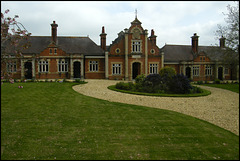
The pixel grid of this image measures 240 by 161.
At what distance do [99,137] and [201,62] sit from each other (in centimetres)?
3332

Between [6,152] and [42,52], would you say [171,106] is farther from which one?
[42,52]

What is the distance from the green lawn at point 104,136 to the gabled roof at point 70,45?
22.5 metres

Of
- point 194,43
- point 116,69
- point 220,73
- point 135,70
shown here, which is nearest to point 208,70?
point 220,73

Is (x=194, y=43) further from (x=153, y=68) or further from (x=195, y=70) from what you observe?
(x=153, y=68)

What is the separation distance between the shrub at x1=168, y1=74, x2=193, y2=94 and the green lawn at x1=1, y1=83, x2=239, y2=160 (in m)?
9.00

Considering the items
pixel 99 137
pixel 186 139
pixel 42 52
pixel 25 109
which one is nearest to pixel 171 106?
pixel 186 139

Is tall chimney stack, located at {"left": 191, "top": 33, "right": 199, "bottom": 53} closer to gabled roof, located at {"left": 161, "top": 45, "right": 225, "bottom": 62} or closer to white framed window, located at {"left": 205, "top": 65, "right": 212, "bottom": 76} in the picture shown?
gabled roof, located at {"left": 161, "top": 45, "right": 225, "bottom": 62}

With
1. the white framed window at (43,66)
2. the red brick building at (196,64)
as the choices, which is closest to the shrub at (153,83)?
the red brick building at (196,64)

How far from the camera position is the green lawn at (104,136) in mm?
5312

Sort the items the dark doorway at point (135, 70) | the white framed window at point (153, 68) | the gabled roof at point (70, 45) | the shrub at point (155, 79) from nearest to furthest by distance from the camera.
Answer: the shrub at point (155, 79), the gabled roof at point (70, 45), the white framed window at point (153, 68), the dark doorway at point (135, 70)

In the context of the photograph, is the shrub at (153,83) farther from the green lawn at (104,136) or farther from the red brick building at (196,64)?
the red brick building at (196,64)

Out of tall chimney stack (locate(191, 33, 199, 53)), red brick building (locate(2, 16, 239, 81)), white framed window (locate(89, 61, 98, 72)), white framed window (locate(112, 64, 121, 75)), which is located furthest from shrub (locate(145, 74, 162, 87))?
tall chimney stack (locate(191, 33, 199, 53))

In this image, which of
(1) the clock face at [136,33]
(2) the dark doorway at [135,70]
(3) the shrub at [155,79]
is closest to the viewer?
(3) the shrub at [155,79]

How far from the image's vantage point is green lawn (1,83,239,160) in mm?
5312
